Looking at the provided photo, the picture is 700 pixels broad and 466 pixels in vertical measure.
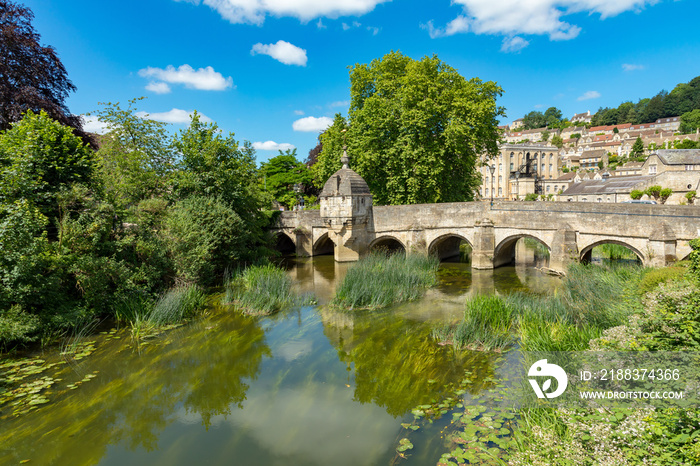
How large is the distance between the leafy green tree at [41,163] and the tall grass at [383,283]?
9.40 m

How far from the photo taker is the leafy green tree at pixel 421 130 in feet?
69.6

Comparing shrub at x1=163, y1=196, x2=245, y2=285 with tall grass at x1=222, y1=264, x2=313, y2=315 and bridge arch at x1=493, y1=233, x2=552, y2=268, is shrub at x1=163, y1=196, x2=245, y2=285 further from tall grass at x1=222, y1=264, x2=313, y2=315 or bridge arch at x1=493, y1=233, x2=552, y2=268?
bridge arch at x1=493, y1=233, x2=552, y2=268

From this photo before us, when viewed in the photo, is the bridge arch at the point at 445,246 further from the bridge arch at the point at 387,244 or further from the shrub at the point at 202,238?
the shrub at the point at 202,238

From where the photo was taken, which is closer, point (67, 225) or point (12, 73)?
point (67, 225)

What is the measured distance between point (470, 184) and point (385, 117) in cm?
730

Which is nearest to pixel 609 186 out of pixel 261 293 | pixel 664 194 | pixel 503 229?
pixel 664 194

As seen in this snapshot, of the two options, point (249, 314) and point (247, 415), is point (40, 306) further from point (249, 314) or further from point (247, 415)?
point (247, 415)

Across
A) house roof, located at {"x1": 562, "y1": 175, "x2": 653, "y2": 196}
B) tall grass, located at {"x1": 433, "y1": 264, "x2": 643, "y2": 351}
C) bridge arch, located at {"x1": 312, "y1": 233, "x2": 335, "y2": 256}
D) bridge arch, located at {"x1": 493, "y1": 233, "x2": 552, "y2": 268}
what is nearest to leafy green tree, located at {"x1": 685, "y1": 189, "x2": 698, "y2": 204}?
house roof, located at {"x1": 562, "y1": 175, "x2": 653, "y2": 196}

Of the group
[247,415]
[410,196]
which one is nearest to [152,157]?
[410,196]

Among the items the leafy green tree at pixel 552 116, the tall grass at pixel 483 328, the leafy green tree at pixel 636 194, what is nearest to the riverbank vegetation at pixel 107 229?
the tall grass at pixel 483 328

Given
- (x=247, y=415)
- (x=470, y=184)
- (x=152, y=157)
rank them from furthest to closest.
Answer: (x=470, y=184) → (x=152, y=157) → (x=247, y=415)

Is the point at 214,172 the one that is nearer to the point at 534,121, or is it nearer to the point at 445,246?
the point at 445,246

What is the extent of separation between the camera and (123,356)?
9523 mm

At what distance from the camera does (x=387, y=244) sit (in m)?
25.2
